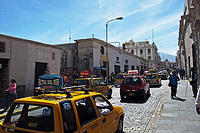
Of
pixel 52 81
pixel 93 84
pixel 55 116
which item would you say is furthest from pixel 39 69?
pixel 55 116

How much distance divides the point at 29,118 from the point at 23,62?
11273 mm

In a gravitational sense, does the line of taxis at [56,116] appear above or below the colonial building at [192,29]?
below

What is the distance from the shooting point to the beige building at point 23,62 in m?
11.7

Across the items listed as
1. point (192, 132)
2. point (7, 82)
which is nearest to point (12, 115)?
point (192, 132)

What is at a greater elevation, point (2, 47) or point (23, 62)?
point (2, 47)

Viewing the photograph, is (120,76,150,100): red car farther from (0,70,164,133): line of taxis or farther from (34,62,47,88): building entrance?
(34,62,47,88): building entrance

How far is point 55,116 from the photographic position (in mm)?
2502

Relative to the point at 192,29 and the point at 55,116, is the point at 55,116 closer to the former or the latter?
the point at 55,116

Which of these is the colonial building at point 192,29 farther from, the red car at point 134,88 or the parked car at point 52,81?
the parked car at point 52,81

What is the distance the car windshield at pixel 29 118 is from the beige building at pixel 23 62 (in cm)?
1014

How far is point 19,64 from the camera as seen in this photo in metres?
12.6

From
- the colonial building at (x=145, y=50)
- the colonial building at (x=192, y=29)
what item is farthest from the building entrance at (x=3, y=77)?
the colonial building at (x=145, y=50)

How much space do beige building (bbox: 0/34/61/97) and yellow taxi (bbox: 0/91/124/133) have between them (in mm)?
10211

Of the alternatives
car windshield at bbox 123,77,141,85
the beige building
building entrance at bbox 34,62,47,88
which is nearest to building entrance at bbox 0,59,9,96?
the beige building
